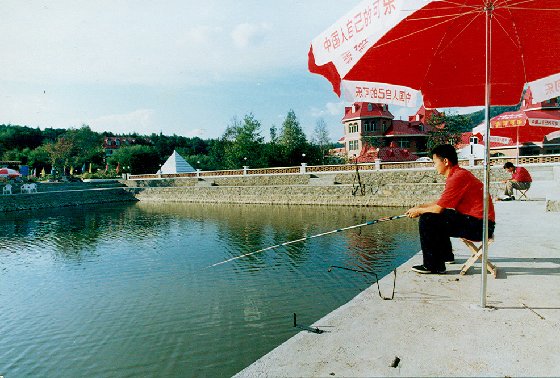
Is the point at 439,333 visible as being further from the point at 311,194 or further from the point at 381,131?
the point at 381,131

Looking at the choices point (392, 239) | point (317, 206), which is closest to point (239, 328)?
point (392, 239)

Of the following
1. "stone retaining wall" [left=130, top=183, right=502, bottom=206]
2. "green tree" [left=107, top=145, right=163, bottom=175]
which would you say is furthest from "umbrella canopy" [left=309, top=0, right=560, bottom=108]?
"green tree" [left=107, top=145, right=163, bottom=175]

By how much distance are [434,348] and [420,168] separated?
24451 mm

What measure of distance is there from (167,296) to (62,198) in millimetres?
32841

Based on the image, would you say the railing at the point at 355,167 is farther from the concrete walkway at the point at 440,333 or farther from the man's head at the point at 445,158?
the concrete walkway at the point at 440,333

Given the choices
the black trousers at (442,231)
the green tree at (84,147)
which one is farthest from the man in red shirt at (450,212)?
the green tree at (84,147)

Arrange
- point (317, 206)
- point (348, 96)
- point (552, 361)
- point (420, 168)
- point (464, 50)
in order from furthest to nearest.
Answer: point (317, 206) → point (420, 168) → point (464, 50) → point (348, 96) → point (552, 361)

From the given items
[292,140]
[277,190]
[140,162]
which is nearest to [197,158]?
[140,162]

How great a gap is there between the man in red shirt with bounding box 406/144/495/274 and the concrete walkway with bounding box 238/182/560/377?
43 cm

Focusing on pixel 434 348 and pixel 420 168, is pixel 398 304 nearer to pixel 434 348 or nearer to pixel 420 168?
pixel 434 348

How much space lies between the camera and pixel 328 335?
3203 millimetres

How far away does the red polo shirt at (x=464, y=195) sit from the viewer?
440 cm

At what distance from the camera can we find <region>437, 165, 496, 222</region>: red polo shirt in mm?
4398

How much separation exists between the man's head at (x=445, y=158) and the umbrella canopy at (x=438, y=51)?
2.27 ft
